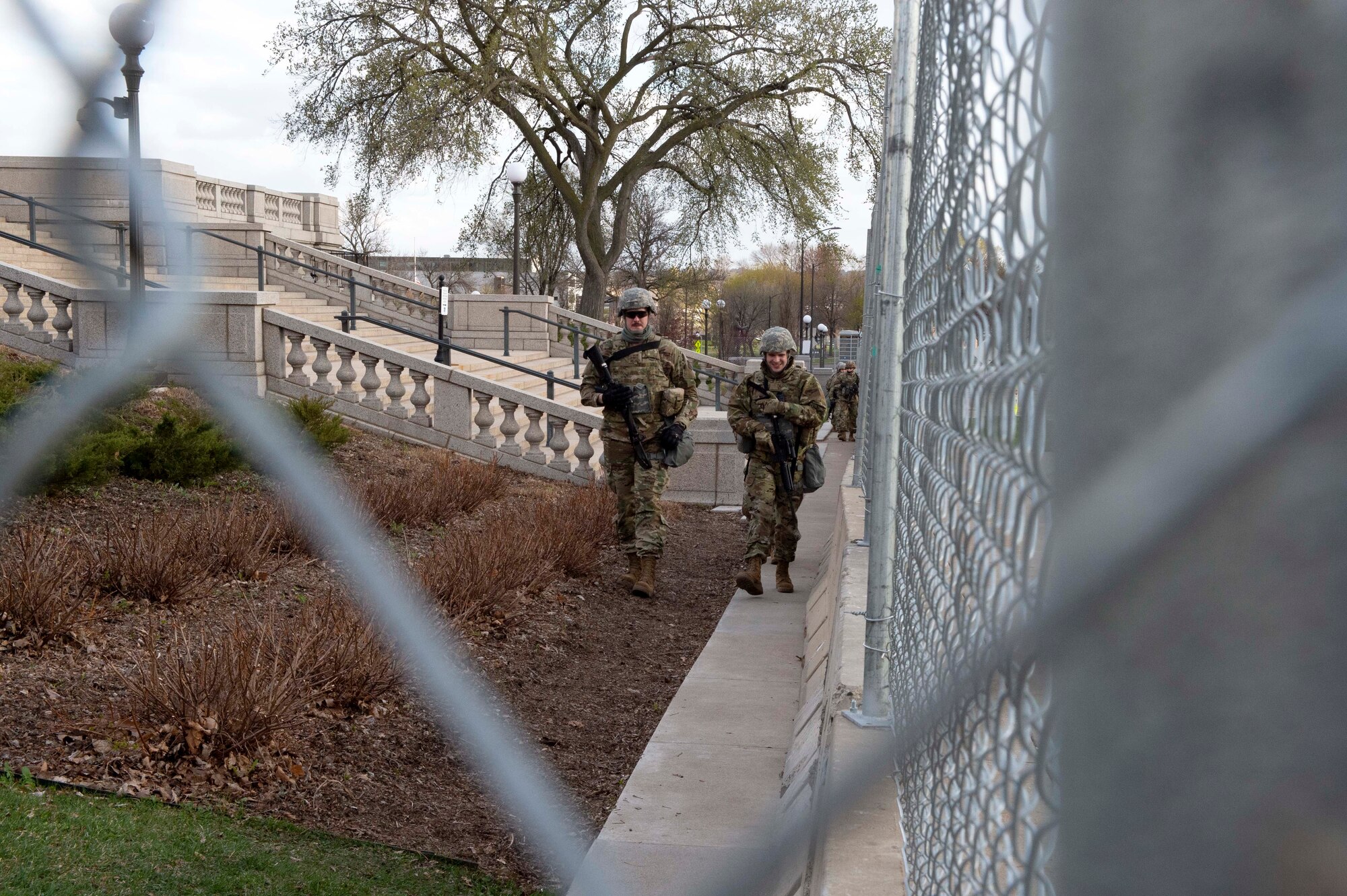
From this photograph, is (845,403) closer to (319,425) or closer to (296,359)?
(296,359)

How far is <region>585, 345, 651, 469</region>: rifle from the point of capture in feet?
29.1

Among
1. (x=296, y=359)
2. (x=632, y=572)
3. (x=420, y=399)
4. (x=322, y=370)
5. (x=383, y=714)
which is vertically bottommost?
(x=632, y=572)

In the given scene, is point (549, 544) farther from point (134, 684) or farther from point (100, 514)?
point (134, 684)

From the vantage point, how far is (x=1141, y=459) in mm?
450

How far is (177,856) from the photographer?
367cm

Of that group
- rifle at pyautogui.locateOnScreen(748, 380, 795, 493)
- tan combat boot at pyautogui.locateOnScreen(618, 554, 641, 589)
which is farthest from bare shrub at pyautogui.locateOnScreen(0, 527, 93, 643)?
rifle at pyautogui.locateOnScreen(748, 380, 795, 493)

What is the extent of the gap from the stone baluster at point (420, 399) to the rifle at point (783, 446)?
256 inches

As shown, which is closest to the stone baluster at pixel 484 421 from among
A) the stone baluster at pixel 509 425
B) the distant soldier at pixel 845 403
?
the stone baluster at pixel 509 425

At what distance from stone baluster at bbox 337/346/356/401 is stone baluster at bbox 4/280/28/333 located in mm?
3406

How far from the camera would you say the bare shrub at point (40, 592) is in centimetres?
547

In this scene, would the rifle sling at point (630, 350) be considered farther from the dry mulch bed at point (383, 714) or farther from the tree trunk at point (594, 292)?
the tree trunk at point (594, 292)

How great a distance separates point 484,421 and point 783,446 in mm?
6016

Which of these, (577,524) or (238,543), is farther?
(577,524)

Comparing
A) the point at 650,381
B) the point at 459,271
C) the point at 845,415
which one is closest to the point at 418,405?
the point at 650,381
